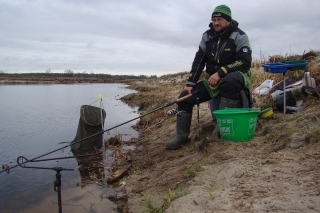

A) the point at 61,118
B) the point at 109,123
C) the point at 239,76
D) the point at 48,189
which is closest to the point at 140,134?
the point at 109,123

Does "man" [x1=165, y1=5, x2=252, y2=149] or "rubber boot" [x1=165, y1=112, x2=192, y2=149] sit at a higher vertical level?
"man" [x1=165, y1=5, x2=252, y2=149]

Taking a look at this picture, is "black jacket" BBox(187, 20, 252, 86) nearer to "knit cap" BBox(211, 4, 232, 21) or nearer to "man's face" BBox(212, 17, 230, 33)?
"man's face" BBox(212, 17, 230, 33)

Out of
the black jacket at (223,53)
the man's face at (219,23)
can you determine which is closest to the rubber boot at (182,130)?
the black jacket at (223,53)

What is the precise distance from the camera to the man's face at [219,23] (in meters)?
4.65

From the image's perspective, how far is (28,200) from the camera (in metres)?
4.34

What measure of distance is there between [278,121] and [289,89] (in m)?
1.17

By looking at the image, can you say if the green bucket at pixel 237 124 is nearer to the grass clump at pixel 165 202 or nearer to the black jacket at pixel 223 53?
the black jacket at pixel 223 53

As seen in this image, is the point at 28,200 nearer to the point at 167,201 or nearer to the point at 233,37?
the point at 167,201

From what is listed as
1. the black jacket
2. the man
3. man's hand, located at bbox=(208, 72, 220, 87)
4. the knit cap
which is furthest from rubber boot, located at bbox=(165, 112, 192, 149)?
the knit cap

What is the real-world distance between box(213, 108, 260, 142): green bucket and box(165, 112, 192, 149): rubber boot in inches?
33.5

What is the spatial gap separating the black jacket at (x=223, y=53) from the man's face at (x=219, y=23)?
0.21 feet

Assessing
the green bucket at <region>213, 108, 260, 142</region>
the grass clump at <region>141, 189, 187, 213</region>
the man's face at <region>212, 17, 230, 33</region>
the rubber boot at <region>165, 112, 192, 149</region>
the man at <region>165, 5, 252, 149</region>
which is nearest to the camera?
the grass clump at <region>141, 189, 187, 213</region>

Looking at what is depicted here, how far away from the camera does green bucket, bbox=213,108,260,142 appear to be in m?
3.99

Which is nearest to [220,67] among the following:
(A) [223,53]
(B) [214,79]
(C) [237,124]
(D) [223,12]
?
(A) [223,53]
